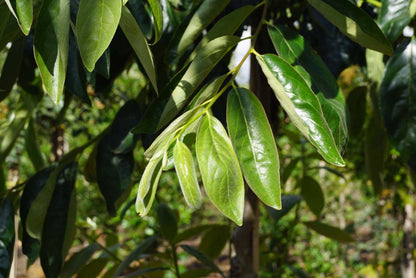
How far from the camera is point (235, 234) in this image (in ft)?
2.75

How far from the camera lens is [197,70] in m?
0.51

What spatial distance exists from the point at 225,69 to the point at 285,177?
0.53 meters

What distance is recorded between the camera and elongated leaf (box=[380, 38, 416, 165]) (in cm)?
58

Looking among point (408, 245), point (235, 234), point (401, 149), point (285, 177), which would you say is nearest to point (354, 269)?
point (408, 245)

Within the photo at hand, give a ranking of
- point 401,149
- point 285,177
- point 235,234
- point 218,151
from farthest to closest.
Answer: point 285,177 < point 235,234 < point 401,149 < point 218,151

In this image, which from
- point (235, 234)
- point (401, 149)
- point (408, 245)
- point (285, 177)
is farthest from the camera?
point (408, 245)


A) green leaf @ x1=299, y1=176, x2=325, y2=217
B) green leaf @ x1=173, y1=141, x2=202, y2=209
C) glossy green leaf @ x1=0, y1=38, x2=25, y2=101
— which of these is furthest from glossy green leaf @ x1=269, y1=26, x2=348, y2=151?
green leaf @ x1=299, y1=176, x2=325, y2=217

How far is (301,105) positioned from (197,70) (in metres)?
0.12

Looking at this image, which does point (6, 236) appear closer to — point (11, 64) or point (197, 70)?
point (11, 64)

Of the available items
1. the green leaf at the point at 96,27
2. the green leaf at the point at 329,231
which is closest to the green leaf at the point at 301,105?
the green leaf at the point at 96,27

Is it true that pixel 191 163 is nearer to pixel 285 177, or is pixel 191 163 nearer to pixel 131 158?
pixel 131 158

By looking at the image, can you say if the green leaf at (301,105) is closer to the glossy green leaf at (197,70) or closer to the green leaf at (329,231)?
the glossy green leaf at (197,70)

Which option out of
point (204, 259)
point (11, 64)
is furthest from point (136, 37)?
point (204, 259)

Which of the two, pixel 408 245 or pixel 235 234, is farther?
pixel 408 245
